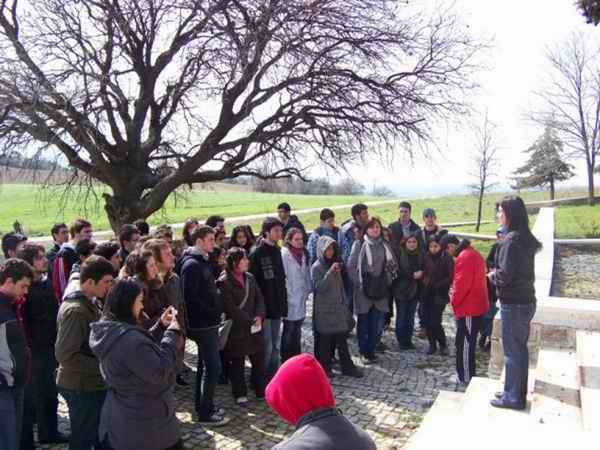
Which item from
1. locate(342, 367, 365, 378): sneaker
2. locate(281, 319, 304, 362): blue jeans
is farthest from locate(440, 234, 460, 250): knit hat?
locate(281, 319, 304, 362): blue jeans

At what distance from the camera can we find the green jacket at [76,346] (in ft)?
11.5

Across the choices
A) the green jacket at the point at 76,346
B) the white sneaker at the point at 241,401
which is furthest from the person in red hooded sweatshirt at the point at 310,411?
the white sneaker at the point at 241,401

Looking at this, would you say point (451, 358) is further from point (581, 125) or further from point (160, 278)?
point (581, 125)

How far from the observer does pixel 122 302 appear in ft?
9.76

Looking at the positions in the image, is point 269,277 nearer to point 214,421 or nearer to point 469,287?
point 214,421

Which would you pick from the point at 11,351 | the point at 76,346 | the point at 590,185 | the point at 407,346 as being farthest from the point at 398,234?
the point at 590,185

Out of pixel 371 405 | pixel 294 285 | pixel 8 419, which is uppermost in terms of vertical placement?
pixel 294 285

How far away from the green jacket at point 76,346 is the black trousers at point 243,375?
70.5 inches

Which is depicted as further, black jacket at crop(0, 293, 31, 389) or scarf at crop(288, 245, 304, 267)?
scarf at crop(288, 245, 304, 267)

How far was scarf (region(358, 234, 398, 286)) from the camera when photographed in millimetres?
6422

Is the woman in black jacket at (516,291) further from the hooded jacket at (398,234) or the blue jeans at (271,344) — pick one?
the hooded jacket at (398,234)

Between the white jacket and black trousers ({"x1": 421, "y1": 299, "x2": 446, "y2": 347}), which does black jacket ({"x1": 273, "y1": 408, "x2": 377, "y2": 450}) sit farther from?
black trousers ({"x1": 421, "y1": 299, "x2": 446, "y2": 347})

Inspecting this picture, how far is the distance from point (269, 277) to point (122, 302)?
2787 mm

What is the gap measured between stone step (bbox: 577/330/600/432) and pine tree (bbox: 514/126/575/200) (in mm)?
32711
